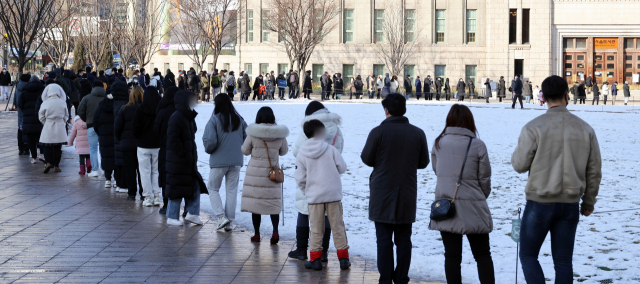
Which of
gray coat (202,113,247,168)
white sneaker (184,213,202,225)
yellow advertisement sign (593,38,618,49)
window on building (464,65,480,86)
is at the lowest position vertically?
white sneaker (184,213,202,225)

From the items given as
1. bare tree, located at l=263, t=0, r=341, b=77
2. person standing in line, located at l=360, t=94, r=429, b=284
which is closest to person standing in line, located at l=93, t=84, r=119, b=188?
person standing in line, located at l=360, t=94, r=429, b=284

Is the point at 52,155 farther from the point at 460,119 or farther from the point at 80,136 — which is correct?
the point at 460,119

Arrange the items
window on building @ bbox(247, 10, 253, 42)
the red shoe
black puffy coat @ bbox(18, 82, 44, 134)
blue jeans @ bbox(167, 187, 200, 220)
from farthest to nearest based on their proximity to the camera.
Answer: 1. window on building @ bbox(247, 10, 253, 42)
2. black puffy coat @ bbox(18, 82, 44, 134)
3. blue jeans @ bbox(167, 187, 200, 220)
4. the red shoe

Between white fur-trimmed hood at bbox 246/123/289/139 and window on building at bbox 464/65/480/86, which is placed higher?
window on building at bbox 464/65/480/86

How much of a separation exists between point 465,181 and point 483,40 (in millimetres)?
50078

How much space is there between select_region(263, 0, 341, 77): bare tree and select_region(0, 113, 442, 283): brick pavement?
112ft

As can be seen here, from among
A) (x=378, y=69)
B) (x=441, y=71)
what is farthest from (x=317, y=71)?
(x=441, y=71)

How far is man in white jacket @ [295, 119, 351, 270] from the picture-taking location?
257 inches

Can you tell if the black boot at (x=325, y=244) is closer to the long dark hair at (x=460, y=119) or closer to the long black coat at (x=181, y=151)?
the long dark hair at (x=460, y=119)

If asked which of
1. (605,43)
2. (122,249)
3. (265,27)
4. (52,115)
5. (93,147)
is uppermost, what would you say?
(265,27)

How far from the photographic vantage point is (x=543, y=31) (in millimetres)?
51625

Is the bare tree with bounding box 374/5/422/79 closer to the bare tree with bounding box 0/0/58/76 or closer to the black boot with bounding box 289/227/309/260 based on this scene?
the bare tree with bounding box 0/0/58/76

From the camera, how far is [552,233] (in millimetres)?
5051

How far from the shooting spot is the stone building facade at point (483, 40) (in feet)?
167
